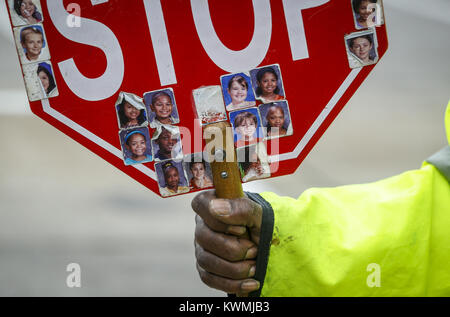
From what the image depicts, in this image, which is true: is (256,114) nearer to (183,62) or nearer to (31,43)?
(183,62)

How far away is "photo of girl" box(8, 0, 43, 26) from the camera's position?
86cm

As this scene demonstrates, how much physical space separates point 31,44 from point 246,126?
0.39 meters

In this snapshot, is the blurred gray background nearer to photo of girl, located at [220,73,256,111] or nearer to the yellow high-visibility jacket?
the yellow high-visibility jacket

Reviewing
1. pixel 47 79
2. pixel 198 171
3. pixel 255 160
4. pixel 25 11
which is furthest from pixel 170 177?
pixel 25 11

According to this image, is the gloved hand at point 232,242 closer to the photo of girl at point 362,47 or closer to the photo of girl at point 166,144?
the photo of girl at point 166,144

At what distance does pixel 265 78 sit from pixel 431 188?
433 millimetres

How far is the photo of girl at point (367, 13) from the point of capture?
87 centimetres

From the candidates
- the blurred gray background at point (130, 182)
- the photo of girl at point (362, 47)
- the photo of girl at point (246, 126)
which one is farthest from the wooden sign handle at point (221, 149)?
the blurred gray background at point (130, 182)

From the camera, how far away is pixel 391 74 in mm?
5605

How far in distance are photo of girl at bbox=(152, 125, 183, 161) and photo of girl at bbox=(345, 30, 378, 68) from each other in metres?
0.34

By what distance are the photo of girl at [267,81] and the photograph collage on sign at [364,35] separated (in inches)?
5.1

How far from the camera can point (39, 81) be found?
88cm

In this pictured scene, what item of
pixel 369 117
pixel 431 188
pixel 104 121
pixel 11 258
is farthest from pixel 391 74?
pixel 104 121
